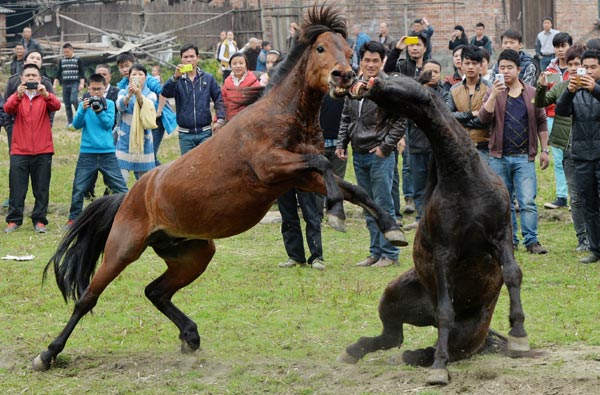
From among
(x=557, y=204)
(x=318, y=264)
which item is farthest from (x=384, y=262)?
(x=557, y=204)

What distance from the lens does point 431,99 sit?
6.23 metres

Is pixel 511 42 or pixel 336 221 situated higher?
pixel 511 42

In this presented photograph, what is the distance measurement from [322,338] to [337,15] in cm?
272

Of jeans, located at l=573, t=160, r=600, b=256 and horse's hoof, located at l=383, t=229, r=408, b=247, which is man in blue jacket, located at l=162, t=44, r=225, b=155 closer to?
jeans, located at l=573, t=160, r=600, b=256

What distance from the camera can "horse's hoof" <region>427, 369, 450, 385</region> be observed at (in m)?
6.14

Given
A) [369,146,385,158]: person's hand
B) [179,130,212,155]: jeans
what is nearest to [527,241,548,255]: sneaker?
[369,146,385,158]: person's hand

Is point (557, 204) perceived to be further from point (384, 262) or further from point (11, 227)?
point (11, 227)

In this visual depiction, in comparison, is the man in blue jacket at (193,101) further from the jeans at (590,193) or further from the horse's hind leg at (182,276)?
the horse's hind leg at (182,276)

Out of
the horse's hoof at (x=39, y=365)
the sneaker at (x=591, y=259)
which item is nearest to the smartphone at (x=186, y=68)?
the sneaker at (x=591, y=259)

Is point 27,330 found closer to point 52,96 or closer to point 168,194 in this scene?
point 168,194

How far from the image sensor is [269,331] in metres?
8.35

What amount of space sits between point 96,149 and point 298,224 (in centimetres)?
380

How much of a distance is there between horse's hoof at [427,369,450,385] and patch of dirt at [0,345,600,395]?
0.14ft

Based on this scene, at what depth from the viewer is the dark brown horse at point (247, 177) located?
6.62 m
